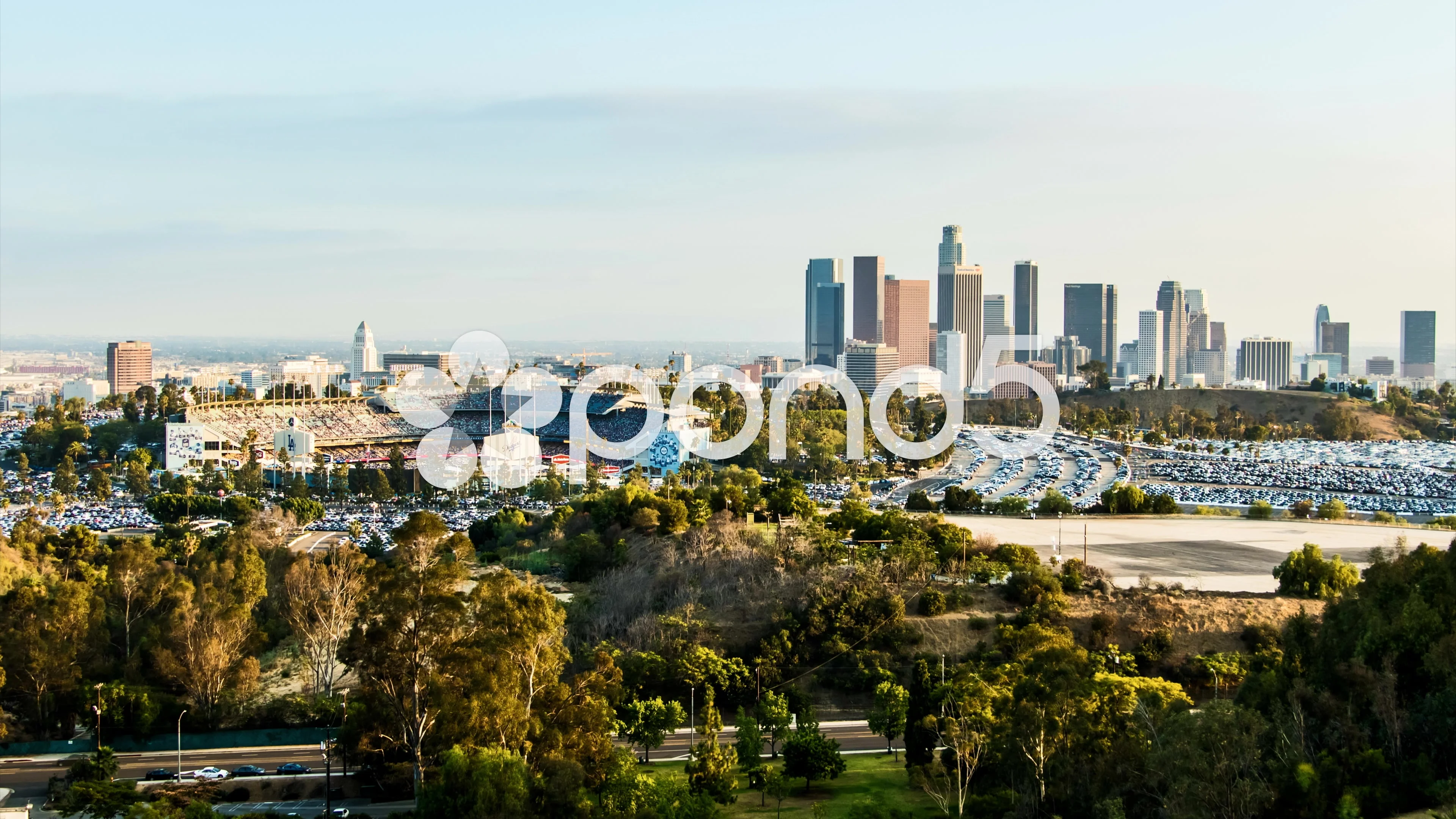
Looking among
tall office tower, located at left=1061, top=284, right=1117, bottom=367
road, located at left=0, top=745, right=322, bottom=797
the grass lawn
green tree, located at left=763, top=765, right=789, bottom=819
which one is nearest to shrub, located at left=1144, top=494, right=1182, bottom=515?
the grass lawn

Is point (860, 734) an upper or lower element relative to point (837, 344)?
lower

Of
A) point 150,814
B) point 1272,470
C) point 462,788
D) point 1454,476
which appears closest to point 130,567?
point 150,814

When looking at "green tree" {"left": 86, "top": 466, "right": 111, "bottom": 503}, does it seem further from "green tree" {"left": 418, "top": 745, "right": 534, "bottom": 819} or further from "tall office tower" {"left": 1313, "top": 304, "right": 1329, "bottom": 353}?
"tall office tower" {"left": 1313, "top": 304, "right": 1329, "bottom": 353}

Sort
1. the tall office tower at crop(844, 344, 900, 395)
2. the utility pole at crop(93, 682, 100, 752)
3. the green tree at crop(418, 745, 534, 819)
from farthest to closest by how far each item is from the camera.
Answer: the tall office tower at crop(844, 344, 900, 395) < the utility pole at crop(93, 682, 100, 752) < the green tree at crop(418, 745, 534, 819)

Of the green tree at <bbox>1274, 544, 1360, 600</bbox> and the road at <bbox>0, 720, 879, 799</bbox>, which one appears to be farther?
the green tree at <bbox>1274, 544, 1360, 600</bbox>

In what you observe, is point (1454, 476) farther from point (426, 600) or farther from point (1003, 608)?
point (426, 600)

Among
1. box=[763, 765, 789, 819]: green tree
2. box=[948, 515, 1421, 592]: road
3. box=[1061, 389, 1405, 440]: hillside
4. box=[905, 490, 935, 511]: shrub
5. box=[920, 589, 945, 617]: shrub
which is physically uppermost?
box=[1061, 389, 1405, 440]: hillside

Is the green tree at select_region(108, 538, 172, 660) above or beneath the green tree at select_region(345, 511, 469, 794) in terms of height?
beneath

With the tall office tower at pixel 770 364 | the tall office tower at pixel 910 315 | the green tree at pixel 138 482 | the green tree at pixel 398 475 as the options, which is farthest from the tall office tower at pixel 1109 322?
the green tree at pixel 138 482

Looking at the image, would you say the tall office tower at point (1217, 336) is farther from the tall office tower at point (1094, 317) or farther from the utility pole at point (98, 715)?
the utility pole at point (98, 715)
